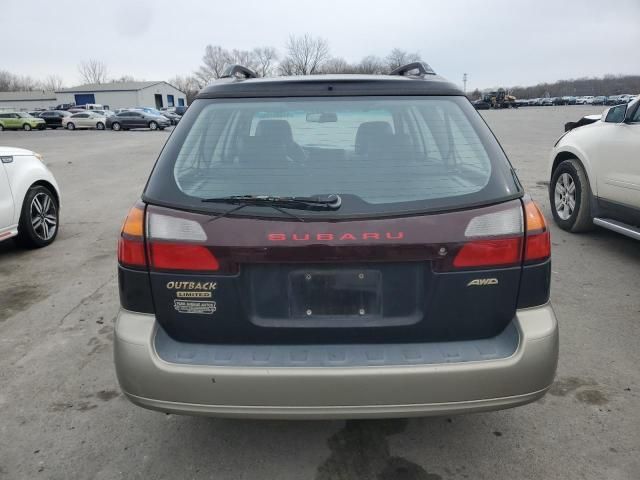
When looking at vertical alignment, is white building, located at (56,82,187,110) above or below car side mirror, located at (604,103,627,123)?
above

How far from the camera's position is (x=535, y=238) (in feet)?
6.80

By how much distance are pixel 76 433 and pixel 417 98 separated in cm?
242

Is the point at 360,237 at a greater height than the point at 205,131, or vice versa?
the point at 205,131

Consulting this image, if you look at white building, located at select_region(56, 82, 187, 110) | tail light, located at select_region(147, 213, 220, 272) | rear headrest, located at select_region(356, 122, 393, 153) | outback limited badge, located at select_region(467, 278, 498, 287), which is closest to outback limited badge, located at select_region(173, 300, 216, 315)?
tail light, located at select_region(147, 213, 220, 272)

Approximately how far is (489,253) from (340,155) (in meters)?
0.75

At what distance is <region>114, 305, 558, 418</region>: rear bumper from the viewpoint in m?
1.96

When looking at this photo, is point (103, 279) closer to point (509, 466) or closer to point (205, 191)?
point (205, 191)

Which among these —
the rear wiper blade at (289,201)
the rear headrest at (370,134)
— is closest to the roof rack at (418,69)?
the rear headrest at (370,134)

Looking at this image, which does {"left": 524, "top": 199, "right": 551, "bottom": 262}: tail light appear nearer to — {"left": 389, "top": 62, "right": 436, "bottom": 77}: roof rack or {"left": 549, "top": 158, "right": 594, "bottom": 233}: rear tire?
{"left": 389, "top": 62, "right": 436, "bottom": 77}: roof rack

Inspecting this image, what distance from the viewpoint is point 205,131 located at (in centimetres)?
235

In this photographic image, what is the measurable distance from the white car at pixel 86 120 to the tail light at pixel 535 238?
41.4 m

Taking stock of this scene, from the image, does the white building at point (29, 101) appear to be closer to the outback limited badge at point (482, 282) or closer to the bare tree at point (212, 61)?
the bare tree at point (212, 61)

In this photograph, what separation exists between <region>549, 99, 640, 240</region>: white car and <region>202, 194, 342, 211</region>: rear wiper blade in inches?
164

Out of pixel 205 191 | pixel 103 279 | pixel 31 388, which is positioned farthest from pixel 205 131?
pixel 103 279
